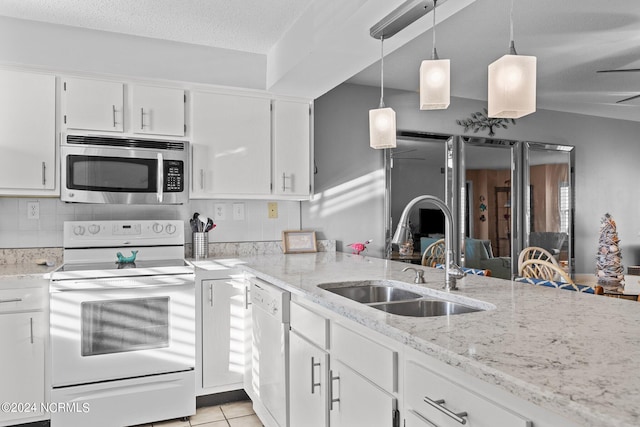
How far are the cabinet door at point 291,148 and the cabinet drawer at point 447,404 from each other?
236cm

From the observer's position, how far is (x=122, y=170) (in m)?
2.98

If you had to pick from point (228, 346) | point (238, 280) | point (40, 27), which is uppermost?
point (40, 27)

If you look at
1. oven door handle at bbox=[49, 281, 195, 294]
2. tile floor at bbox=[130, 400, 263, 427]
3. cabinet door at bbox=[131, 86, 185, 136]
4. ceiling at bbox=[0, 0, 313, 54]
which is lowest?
tile floor at bbox=[130, 400, 263, 427]

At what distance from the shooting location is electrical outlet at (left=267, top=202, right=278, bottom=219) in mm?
3713

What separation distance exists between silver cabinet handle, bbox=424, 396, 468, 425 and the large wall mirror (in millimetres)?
3002

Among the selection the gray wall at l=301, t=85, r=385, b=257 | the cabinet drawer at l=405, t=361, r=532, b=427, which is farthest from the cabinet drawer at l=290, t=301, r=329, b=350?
the gray wall at l=301, t=85, r=385, b=257

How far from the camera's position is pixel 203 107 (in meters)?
3.20

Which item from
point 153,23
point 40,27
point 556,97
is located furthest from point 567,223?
point 40,27

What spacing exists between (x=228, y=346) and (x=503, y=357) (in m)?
2.32

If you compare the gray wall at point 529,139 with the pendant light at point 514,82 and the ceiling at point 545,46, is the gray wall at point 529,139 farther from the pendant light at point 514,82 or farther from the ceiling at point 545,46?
the pendant light at point 514,82

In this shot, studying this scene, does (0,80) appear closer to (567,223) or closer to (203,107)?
(203,107)

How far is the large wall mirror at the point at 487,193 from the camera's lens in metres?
4.36

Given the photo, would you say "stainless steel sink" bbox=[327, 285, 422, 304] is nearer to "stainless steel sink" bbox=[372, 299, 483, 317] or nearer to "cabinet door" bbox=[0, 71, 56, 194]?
"stainless steel sink" bbox=[372, 299, 483, 317]
